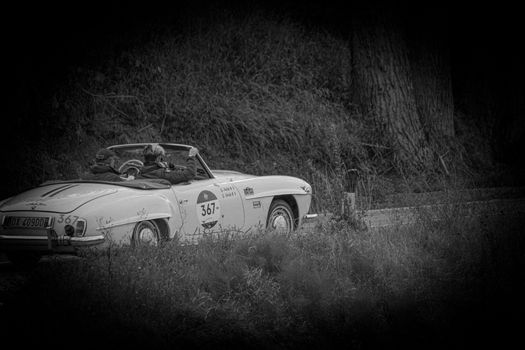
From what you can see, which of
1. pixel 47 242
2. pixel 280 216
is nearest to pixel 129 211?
pixel 47 242

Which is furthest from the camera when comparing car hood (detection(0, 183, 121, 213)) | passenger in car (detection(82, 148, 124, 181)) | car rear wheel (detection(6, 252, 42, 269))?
passenger in car (detection(82, 148, 124, 181))

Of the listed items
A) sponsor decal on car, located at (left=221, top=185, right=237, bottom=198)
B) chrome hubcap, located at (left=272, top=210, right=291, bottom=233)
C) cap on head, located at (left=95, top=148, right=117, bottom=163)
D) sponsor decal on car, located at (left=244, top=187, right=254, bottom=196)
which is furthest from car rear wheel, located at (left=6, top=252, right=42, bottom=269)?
chrome hubcap, located at (left=272, top=210, right=291, bottom=233)

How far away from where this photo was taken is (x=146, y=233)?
8.00m

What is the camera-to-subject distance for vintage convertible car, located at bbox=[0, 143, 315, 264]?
7.45 metres

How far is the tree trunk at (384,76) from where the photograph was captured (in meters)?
17.3

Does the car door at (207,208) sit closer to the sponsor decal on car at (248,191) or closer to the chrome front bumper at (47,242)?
the sponsor decal on car at (248,191)

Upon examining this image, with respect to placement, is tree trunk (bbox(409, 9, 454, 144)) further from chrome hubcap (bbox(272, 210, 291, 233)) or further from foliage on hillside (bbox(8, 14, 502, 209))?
chrome hubcap (bbox(272, 210, 291, 233))

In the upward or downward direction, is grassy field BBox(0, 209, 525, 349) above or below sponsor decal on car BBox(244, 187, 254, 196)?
below

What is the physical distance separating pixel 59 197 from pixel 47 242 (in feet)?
1.83

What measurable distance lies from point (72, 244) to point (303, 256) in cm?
240

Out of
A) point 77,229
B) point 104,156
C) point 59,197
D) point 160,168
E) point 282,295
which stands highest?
point 104,156

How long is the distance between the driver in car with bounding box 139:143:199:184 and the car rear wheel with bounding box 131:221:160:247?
85cm

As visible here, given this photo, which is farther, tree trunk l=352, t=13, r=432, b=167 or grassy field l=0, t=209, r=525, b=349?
tree trunk l=352, t=13, r=432, b=167

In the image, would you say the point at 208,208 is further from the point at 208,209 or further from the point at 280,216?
the point at 280,216
